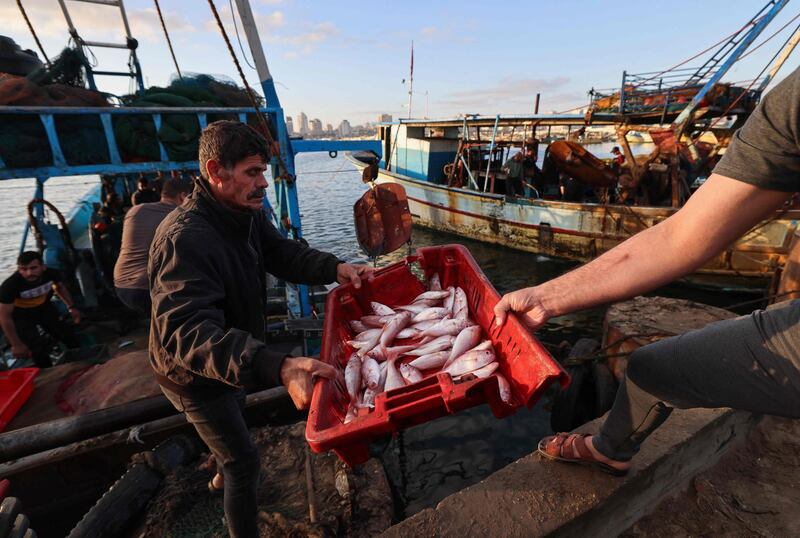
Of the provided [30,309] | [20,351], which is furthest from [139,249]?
[20,351]

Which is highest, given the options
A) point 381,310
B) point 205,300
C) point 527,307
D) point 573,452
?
point 205,300

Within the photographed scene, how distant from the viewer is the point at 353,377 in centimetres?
276

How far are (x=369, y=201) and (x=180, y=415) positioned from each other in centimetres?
370

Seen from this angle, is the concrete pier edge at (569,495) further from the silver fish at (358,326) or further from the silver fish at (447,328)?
the silver fish at (358,326)

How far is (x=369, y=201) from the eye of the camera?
5719 millimetres

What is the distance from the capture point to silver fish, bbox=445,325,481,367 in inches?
112

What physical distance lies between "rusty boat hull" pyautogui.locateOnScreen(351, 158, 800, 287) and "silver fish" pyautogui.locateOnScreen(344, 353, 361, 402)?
9336 mm

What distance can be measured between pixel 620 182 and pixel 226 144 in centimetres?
1382

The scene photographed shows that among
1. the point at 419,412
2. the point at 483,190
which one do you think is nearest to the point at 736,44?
the point at 483,190

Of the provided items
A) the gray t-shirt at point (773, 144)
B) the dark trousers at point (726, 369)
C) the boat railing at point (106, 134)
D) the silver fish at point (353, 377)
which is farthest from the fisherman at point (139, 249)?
the gray t-shirt at point (773, 144)

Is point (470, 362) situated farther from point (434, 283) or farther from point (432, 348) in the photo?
point (434, 283)

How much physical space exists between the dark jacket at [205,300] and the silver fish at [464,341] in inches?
54.9

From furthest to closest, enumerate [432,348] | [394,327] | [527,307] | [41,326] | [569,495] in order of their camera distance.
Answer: [41,326]
[394,327]
[432,348]
[569,495]
[527,307]

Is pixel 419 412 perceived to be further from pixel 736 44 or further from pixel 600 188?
pixel 736 44
